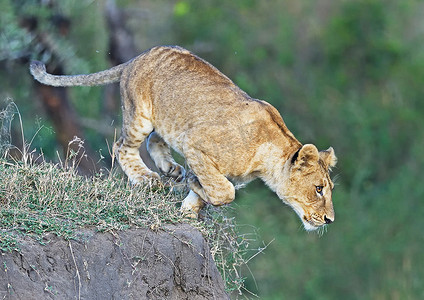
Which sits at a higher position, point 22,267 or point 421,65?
point 22,267

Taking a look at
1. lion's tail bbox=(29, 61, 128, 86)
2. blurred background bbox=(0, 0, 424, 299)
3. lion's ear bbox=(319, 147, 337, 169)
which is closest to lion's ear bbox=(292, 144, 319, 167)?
lion's ear bbox=(319, 147, 337, 169)

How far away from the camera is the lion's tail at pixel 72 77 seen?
356 inches

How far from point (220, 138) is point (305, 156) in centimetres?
72

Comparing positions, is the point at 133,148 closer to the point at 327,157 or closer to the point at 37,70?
the point at 37,70

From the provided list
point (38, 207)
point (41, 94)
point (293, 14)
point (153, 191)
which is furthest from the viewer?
point (293, 14)

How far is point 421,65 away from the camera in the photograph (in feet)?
73.0

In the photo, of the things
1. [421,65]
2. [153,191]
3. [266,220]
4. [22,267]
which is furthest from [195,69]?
[421,65]

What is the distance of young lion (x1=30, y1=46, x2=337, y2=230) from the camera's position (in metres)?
7.90

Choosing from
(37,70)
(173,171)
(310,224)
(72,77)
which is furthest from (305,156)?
(37,70)

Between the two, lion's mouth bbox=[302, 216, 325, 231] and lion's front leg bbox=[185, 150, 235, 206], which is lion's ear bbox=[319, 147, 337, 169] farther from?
lion's front leg bbox=[185, 150, 235, 206]

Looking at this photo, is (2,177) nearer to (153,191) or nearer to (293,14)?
(153,191)

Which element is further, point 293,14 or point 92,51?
point 293,14

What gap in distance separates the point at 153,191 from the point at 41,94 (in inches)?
334

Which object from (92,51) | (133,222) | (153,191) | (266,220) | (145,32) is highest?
(133,222)
